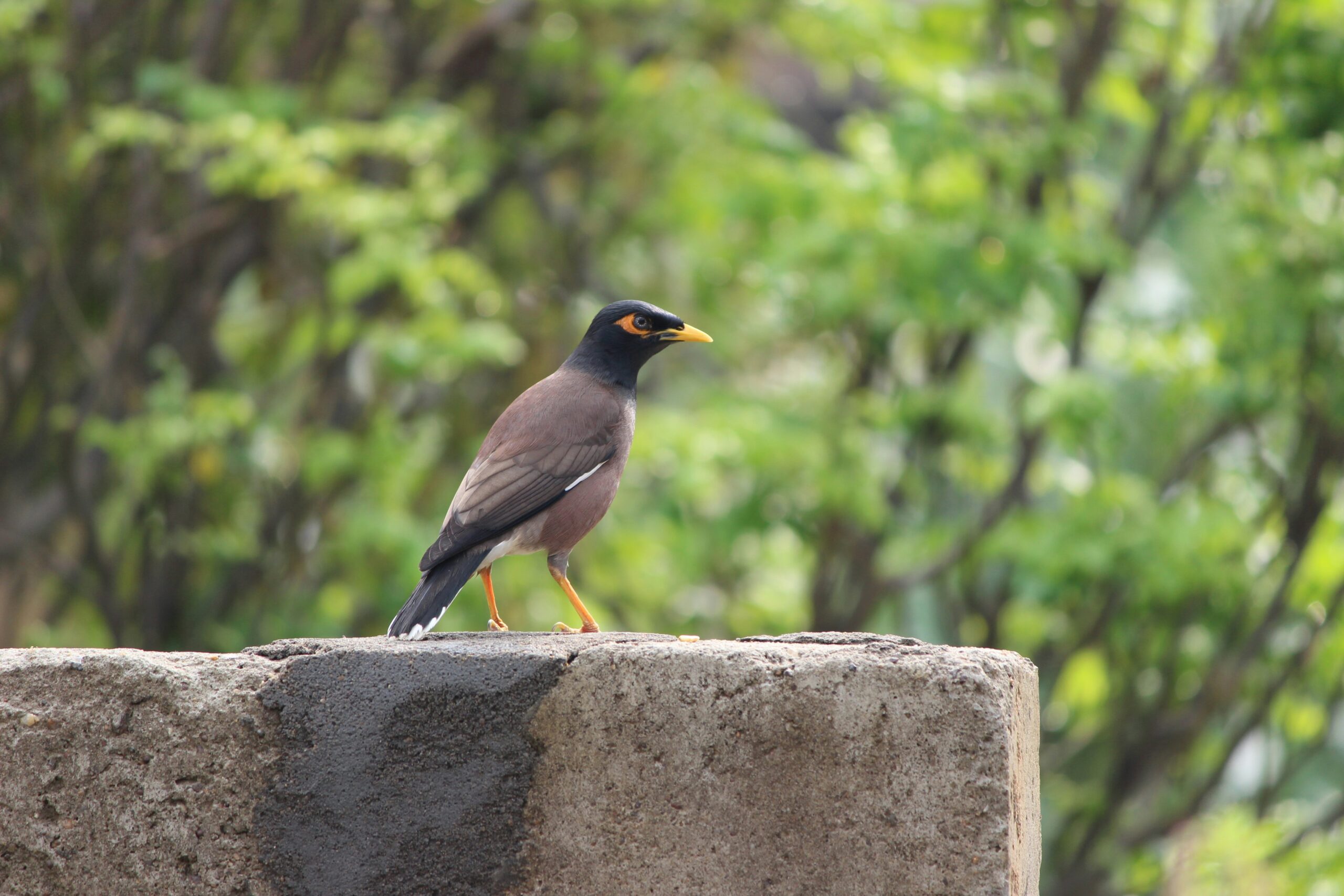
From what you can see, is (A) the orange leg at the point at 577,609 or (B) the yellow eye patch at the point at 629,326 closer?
(A) the orange leg at the point at 577,609

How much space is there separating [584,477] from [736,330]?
610 centimetres

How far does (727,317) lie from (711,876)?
719cm

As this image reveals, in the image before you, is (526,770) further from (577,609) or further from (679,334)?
(679,334)

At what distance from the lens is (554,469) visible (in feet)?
11.8

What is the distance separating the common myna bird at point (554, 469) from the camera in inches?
135

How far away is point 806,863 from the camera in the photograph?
2605 millimetres

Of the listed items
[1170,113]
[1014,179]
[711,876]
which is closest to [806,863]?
[711,876]

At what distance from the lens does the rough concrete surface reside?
2.58 meters

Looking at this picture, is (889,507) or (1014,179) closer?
(1014,179)

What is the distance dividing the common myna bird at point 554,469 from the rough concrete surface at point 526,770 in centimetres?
44

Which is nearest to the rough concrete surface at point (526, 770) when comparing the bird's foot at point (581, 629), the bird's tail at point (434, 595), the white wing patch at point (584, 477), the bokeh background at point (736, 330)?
the bird's tail at point (434, 595)

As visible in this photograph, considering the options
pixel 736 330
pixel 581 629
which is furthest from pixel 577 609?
pixel 736 330

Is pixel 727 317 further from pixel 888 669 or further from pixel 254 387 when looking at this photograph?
pixel 888 669

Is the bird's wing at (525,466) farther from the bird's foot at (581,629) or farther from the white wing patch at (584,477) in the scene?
the bird's foot at (581,629)
